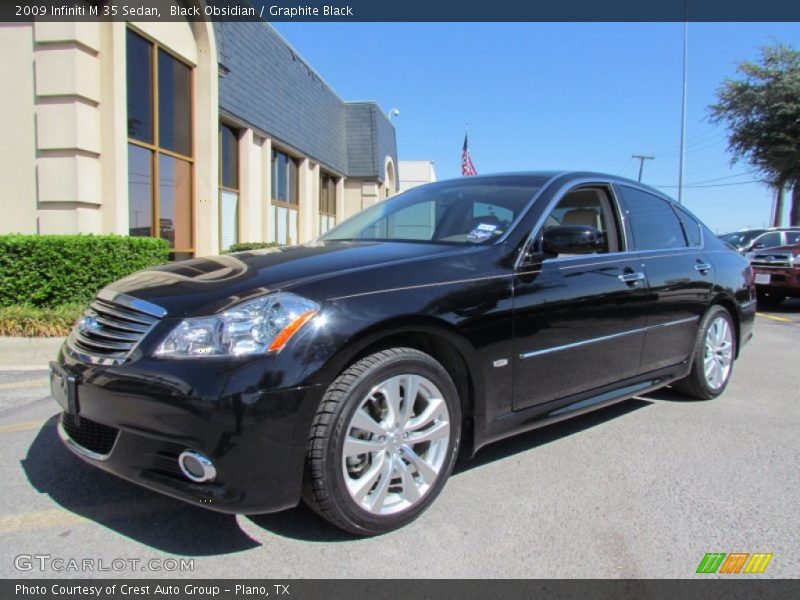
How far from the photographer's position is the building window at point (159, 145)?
9391 millimetres

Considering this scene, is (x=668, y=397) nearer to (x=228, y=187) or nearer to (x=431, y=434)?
(x=431, y=434)

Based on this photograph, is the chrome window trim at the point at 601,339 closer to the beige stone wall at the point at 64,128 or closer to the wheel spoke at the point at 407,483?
the wheel spoke at the point at 407,483

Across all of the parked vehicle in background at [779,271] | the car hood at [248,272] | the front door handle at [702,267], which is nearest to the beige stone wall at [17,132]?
the car hood at [248,272]

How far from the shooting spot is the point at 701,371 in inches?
182

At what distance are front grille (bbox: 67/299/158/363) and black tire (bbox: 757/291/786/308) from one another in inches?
475

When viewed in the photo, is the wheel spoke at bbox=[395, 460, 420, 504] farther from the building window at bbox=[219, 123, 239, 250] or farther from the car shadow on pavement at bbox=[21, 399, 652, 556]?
the building window at bbox=[219, 123, 239, 250]

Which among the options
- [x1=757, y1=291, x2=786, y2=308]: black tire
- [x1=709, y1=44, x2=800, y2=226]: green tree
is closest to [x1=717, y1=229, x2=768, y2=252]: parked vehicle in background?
[x1=757, y1=291, x2=786, y2=308]: black tire

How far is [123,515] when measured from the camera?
9.04 ft

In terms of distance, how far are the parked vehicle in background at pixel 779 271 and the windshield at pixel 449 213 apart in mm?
9167

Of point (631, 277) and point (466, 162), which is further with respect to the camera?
point (466, 162)

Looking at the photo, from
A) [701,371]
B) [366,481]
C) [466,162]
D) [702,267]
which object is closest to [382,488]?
[366,481]

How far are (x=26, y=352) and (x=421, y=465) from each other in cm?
512

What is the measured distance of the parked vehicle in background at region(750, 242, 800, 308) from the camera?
35.3 feet

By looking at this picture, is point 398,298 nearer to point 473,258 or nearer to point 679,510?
point 473,258
